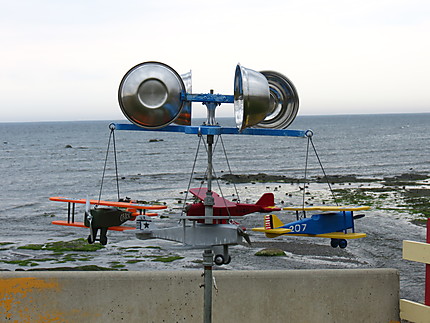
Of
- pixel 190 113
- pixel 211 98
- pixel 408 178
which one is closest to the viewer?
pixel 211 98

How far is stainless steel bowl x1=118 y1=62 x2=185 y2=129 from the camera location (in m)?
6.61

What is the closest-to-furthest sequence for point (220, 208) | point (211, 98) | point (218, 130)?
1. point (218, 130)
2. point (211, 98)
3. point (220, 208)

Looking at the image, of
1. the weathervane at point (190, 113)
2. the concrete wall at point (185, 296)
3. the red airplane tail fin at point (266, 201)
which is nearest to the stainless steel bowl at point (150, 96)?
the weathervane at point (190, 113)

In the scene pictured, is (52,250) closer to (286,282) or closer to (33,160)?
(286,282)

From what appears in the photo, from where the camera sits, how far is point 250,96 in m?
5.99

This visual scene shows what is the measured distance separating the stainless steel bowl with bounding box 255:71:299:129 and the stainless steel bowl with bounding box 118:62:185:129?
1.64m

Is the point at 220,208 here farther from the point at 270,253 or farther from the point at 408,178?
the point at 408,178

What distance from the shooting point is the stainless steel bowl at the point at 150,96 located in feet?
21.7

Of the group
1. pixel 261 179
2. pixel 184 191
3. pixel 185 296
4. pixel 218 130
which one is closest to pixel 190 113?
pixel 218 130

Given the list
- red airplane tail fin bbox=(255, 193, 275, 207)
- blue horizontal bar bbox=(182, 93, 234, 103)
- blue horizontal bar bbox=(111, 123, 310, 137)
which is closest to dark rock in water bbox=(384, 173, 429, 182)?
red airplane tail fin bbox=(255, 193, 275, 207)

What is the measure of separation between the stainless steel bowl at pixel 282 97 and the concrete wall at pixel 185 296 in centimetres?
257

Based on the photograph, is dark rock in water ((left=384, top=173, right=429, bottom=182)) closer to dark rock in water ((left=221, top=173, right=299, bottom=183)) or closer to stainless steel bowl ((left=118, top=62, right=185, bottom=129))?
dark rock in water ((left=221, top=173, right=299, bottom=183))

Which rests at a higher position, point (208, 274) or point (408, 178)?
point (208, 274)

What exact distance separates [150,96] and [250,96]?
1329mm
